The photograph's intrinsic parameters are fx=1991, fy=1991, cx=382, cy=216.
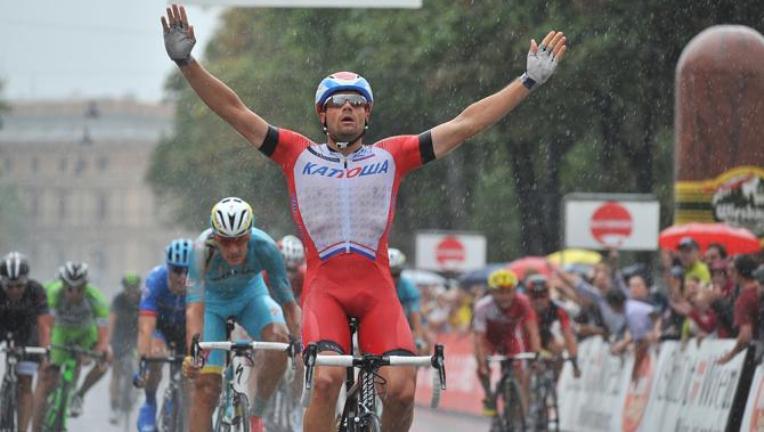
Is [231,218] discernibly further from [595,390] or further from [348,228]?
[595,390]

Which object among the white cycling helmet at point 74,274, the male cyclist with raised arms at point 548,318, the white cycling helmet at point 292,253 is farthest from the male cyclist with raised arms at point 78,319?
the male cyclist with raised arms at point 548,318

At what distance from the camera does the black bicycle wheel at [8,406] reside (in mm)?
15789

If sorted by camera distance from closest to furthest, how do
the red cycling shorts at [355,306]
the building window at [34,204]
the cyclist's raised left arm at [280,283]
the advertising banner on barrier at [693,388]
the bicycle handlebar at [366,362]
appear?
1. the bicycle handlebar at [366,362]
2. the red cycling shorts at [355,306]
3. the cyclist's raised left arm at [280,283]
4. the advertising banner on barrier at [693,388]
5. the building window at [34,204]

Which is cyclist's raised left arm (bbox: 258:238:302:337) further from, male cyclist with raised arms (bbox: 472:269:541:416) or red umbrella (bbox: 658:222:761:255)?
red umbrella (bbox: 658:222:761:255)

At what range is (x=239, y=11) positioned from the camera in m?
60.1

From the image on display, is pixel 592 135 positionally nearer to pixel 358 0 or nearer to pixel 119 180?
pixel 358 0

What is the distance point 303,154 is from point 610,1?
55.5 feet

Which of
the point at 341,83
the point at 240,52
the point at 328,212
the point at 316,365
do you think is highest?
the point at 240,52

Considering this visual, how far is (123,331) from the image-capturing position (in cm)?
2241

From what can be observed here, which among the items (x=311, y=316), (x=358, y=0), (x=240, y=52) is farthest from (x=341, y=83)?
(x=240, y=52)

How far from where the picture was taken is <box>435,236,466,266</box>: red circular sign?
37.7 m

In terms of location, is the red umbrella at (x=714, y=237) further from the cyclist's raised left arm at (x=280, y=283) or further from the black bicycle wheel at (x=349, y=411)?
the black bicycle wheel at (x=349, y=411)

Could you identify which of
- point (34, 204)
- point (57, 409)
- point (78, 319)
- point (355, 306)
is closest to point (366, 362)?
point (355, 306)

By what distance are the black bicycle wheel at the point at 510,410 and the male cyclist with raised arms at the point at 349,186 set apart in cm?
834
